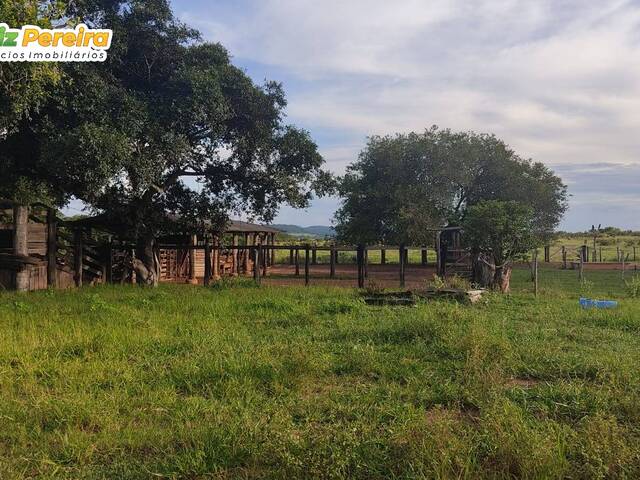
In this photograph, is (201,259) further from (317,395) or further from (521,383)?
(521,383)

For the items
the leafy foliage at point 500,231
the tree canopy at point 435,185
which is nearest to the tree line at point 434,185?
the tree canopy at point 435,185

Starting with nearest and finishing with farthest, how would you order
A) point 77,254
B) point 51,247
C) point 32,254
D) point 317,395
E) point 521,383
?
point 317,395
point 521,383
point 32,254
point 51,247
point 77,254

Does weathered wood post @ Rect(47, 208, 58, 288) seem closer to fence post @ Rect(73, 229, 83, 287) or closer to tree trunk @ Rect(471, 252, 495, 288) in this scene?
fence post @ Rect(73, 229, 83, 287)

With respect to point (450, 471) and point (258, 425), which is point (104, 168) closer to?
point (258, 425)

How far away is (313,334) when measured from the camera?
766 cm

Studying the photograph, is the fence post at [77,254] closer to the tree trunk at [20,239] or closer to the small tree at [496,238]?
the tree trunk at [20,239]

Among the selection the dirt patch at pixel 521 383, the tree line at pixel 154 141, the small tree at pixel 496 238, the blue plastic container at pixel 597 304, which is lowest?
the dirt patch at pixel 521 383

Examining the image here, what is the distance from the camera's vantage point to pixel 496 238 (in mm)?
A: 14789

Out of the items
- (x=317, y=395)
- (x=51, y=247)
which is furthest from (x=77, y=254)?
(x=317, y=395)

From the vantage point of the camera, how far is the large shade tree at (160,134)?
11727 mm

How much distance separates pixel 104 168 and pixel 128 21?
192 inches

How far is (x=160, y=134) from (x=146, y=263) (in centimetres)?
512

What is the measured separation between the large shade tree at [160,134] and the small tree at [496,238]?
4.78m

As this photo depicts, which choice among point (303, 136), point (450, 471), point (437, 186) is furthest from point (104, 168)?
point (437, 186)
